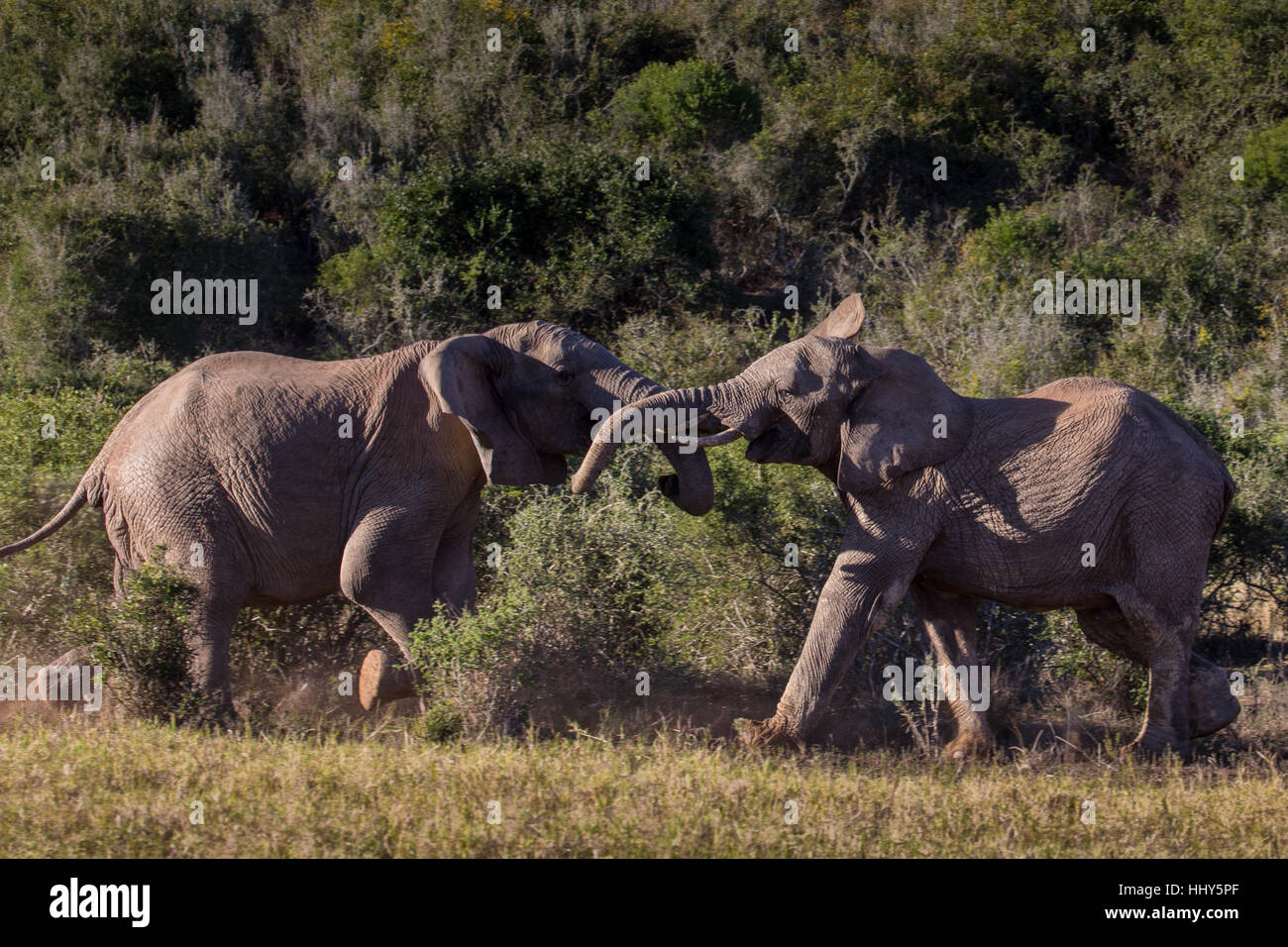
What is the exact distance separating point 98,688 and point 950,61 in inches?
808

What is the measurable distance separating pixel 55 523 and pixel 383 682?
1935 mm

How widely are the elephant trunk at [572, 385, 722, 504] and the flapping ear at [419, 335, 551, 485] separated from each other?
0.41 meters

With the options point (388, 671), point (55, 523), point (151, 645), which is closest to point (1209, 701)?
point (388, 671)

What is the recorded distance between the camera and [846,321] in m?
7.41

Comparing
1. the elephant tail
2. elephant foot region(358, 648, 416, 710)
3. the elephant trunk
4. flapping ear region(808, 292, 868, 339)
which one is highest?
flapping ear region(808, 292, 868, 339)

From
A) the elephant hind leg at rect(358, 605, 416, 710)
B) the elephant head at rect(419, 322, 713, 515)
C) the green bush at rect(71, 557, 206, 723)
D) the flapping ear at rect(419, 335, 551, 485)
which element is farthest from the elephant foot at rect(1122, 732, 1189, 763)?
the green bush at rect(71, 557, 206, 723)

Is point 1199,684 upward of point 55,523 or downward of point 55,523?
downward

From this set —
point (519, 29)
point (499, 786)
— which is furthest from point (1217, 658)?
point (519, 29)

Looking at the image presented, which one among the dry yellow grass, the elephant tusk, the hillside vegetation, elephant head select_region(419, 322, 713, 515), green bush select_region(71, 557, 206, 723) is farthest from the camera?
the hillside vegetation

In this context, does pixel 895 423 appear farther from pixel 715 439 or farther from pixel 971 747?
pixel 971 747

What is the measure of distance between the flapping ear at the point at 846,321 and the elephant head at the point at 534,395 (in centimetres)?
102

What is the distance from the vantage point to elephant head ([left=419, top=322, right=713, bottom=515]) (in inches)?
277

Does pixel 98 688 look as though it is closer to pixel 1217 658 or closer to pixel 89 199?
pixel 1217 658

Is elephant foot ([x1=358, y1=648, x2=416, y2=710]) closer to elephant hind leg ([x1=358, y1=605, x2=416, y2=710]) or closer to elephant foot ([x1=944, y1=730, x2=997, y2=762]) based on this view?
elephant hind leg ([x1=358, y1=605, x2=416, y2=710])
